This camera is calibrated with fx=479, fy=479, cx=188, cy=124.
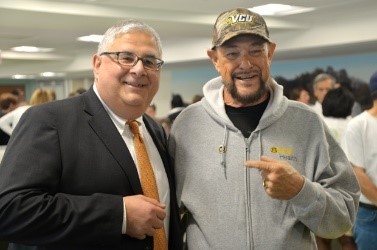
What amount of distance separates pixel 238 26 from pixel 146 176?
0.64 metres

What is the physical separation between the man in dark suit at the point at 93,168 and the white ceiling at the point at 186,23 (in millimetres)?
4316

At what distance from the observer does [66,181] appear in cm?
148

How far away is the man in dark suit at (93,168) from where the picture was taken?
1.40 m

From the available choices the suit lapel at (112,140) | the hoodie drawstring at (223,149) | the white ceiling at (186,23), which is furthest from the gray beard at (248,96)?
the white ceiling at (186,23)

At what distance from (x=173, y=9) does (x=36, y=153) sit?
5.32 m

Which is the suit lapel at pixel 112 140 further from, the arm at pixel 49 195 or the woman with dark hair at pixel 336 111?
the woman with dark hair at pixel 336 111

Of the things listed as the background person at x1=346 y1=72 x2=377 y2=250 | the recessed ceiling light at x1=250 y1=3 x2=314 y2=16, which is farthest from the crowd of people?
the recessed ceiling light at x1=250 y1=3 x2=314 y2=16

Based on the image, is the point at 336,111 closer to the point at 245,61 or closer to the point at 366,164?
the point at 366,164

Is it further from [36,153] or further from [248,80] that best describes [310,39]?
[36,153]

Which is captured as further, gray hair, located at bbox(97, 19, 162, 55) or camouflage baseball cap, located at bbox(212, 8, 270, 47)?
camouflage baseball cap, located at bbox(212, 8, 270, 47)

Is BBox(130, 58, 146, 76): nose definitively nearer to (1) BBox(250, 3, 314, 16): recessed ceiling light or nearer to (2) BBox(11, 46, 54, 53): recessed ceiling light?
(1) BBox(250, 3, 314, 16): recessed ceiling light

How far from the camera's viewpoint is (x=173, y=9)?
21.3 ft

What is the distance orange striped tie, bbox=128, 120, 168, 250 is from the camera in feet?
5.37

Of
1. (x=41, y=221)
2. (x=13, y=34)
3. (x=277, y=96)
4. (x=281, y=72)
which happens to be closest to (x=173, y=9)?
(x=13, y=34)
